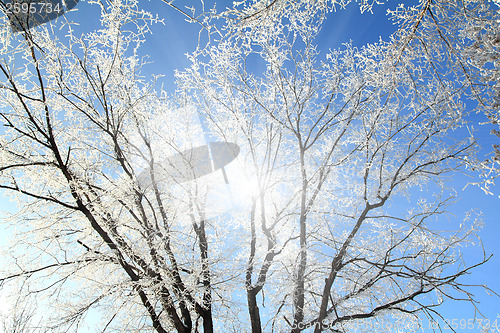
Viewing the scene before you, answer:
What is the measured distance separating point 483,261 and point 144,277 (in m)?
4.62

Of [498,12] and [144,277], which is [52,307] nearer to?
[144,277]

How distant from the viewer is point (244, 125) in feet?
20.8

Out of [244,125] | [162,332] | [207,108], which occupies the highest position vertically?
[207,108]

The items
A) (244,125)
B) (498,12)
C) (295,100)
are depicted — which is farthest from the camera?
(244,125)

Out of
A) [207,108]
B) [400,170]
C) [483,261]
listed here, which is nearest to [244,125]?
[207,108]

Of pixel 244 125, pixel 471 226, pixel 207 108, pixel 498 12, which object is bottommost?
pixel 498 12

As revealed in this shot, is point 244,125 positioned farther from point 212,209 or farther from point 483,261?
point 483,261

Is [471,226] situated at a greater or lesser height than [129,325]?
greater

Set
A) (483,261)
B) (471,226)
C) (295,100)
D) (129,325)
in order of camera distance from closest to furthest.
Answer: (483,261) → (471,226) → (129,325) → (295,100)

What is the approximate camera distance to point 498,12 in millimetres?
1642

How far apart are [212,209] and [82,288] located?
8.94 ft

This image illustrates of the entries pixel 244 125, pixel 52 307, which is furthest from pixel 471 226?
pixel 52 307

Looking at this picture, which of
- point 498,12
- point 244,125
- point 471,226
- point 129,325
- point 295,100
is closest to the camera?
point 498,12

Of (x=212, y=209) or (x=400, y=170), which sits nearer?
(x=400, y=170)
